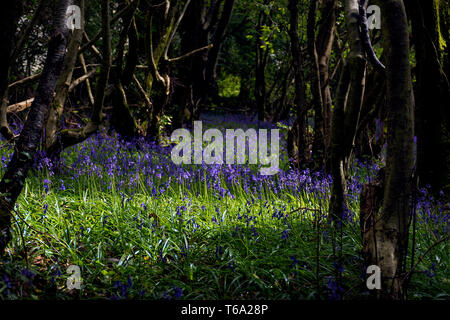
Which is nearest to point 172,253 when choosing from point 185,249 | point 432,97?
point 185,249

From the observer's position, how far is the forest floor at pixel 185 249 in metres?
2.61

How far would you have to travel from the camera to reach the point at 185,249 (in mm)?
3107

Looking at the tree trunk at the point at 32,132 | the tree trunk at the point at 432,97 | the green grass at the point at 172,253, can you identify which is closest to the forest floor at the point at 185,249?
the green grass at the point at 172,253

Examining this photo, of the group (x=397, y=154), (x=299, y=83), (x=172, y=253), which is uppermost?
(x=299, y=83)

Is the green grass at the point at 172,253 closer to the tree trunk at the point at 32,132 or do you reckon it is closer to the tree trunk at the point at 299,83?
the tree trunk at the point at 32,132

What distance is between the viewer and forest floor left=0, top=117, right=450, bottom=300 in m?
2.61

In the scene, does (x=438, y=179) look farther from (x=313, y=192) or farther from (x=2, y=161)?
(x=2, y=161)

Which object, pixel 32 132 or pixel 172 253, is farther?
pixel 172 253

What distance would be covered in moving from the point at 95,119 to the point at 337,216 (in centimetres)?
362

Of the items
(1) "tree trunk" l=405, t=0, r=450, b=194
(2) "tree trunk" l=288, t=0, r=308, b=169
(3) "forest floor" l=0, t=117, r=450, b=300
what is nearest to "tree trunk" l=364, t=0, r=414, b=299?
(3) "forest floor" l=0, t=117, r=450, b=300

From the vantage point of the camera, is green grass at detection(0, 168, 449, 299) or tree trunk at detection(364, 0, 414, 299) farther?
green grass at detection(0, 168, 449, 299)

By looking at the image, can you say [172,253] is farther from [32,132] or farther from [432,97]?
[432,97]

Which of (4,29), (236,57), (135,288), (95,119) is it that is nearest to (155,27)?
(95,119)

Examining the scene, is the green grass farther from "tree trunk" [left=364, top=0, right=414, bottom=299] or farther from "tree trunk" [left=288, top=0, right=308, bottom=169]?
"tree trunk" [left=288, top=0, right=308, bottom=169]
